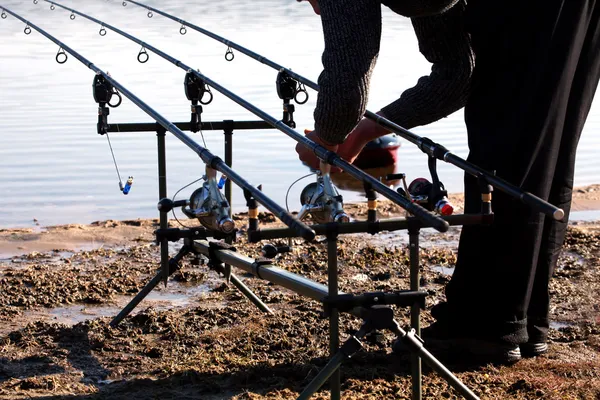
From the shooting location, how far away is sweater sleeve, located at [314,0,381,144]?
2.69 m

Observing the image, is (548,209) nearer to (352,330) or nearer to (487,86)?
(487,86)

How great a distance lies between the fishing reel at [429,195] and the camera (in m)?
2.89

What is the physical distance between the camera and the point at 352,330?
3756mm

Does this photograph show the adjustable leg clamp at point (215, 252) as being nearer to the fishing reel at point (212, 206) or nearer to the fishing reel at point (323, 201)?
the fishing reel at point (212, 206)

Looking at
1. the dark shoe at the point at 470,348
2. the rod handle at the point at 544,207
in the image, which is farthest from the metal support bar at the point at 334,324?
the dark shoe at the point at 470,348

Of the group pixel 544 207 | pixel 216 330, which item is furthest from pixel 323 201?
pixel 216 330

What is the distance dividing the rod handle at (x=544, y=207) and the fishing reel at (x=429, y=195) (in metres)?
0.30

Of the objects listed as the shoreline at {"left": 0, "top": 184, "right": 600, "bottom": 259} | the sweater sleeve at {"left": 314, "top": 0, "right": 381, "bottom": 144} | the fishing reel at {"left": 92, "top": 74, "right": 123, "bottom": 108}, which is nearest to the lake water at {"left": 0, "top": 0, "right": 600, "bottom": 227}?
the shoreline at {"left": 0, "top": 184, "right": 600, "bottom": 259}

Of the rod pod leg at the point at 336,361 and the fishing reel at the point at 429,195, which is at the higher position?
the fishing reel at the point at 429,195

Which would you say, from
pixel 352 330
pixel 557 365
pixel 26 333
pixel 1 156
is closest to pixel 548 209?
pixel 557 365

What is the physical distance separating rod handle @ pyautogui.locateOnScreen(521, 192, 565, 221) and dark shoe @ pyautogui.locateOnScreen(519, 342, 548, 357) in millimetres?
1071

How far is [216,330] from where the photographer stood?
149 inches

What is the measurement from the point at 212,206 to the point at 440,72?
834 mm

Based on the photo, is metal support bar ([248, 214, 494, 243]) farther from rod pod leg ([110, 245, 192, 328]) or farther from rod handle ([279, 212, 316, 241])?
rod pod leg ([110, 245, 192, 328])
